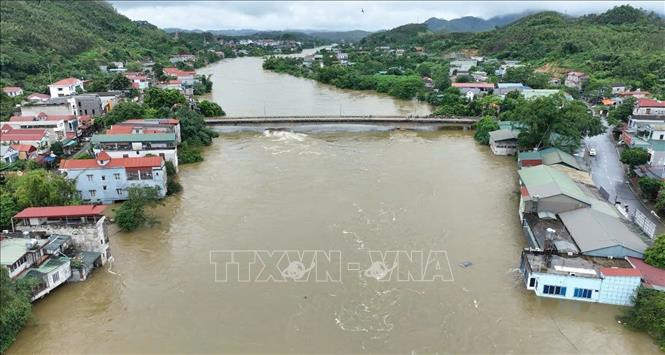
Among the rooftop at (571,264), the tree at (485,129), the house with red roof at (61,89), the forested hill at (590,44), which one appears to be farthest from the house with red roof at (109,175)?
the forested hill at (590,44)

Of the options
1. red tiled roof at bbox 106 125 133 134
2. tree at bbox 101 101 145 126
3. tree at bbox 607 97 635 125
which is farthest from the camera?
tree at bbox 607 97 635 125

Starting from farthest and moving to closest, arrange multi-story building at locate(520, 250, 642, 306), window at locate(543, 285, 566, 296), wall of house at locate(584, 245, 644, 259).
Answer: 1. wall of house at locate(584, 245, 644, 259)
2. window at locate(543, 285, 566, 296)
3. multi-story building at locate(520, 250, 642, 306)

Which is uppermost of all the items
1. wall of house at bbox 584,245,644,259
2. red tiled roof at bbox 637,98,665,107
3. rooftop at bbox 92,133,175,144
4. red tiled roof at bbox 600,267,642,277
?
red tiled roof at bbox 637,98,665,107

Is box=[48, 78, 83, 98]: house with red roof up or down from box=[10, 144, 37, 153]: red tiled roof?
up

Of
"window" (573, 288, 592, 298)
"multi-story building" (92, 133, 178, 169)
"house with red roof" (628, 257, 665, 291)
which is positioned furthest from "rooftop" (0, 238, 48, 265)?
"house with red roof" (628, 257, 665, 291)

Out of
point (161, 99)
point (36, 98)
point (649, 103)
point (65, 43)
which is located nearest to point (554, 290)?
point (649, 103)

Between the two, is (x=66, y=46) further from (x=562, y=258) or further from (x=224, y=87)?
(x=562, y=258)

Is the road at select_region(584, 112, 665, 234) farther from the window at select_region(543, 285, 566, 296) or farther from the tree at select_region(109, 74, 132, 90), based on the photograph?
the tree at select_region(109, 74, 132, 90)

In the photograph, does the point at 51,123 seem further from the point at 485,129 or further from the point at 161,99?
the point at 485,129
